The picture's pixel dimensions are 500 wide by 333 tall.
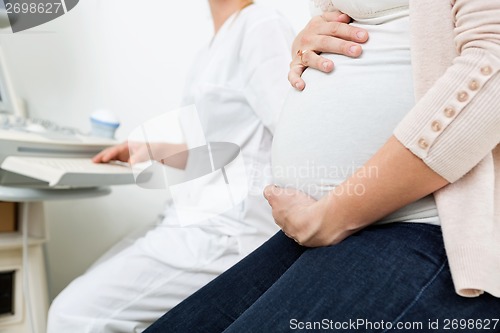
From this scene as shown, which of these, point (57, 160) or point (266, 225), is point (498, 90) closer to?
point (266, 225)

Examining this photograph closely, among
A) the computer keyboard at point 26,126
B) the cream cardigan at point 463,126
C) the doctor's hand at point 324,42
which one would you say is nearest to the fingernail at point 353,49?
the doctor's hand at point 324,42

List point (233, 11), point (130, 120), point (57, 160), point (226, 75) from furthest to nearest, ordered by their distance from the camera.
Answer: point (130, 120) < point (233, 11) < point (226, 75) < point (57, 160)

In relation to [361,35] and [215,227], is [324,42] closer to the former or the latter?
[361,35]

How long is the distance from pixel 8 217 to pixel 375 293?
3.93 ft

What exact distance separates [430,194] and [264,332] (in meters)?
0.27

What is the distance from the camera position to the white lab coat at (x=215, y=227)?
3.65 feet

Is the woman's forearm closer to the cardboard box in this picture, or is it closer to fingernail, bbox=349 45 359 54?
fingernail, bbox=349 45 359 54

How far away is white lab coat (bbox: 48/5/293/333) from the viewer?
1113mm

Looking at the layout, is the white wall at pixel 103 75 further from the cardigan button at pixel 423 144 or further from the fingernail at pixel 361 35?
the cardigan button at pixel 423 144

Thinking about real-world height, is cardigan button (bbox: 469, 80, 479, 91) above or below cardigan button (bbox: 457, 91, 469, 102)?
above

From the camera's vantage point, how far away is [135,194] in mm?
1908

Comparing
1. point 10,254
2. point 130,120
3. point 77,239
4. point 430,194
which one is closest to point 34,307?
point 10,254

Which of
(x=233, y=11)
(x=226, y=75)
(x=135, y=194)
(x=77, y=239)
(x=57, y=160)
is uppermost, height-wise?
(x=233, y=11)

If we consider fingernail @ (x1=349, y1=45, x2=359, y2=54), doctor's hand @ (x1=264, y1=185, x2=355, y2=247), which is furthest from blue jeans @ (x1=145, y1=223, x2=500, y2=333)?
fingernail @ (x1=349, y1=45, x2=359, y2=54)
